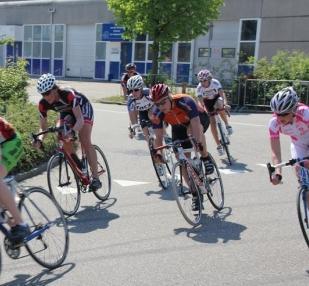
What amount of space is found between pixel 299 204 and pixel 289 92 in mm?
1102

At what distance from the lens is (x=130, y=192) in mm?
8375

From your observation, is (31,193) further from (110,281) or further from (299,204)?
(299,204)

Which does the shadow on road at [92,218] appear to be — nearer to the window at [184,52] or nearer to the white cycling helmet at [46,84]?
the white cycling helmet at [46,84]

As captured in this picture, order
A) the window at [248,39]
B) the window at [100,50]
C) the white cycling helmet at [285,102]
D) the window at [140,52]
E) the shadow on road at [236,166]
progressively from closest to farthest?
the white cycling helmet at [285,102] → the shadow on road at [236,166] → the window at [248,39] → the window at [140,52] → the window at [100,50]

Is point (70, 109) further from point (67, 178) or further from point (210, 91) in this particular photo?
point (210, 91)

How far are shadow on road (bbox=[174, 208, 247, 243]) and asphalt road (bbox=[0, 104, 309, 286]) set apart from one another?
12 millimetres

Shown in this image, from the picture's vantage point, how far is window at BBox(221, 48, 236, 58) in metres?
32.2

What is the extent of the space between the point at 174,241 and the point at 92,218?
4.63 feet

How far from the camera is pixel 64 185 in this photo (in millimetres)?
7055

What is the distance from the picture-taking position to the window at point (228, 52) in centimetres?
3216

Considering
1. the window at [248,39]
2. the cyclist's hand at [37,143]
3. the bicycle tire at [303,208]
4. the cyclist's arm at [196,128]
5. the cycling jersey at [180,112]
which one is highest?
the window at [248,39]

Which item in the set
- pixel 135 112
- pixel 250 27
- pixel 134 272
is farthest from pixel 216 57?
pixel 134 272

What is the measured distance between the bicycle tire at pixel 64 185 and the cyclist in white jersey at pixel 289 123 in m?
2.80

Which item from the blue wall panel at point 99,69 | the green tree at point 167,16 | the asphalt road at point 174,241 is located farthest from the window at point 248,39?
the asphalt road at point 174,241
